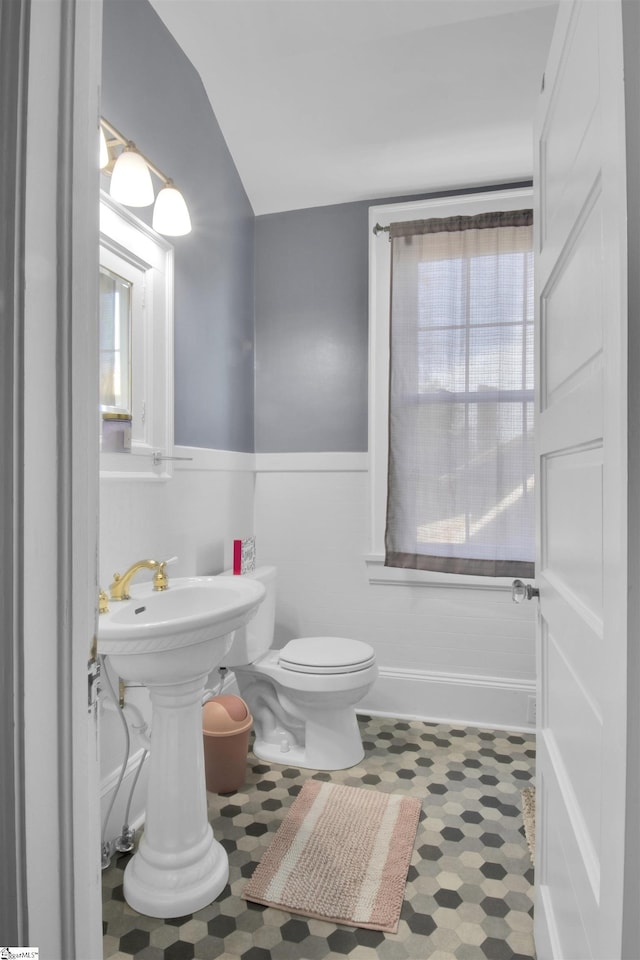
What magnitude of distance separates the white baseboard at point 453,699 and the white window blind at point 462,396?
0.53 meters

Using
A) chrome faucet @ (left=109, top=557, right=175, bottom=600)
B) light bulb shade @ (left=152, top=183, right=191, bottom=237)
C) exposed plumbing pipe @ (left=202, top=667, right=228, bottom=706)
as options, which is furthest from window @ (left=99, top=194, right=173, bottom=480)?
exposed plumbing pipe @ (left=202, top=667, right=228, bottom=706)

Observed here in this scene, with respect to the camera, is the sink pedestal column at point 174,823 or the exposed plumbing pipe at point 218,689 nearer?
the sink pedestal column at point 174,823

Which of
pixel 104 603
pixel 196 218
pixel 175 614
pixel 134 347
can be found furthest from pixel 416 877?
pixel 196 218

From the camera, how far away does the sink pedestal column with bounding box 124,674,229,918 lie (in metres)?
1.58

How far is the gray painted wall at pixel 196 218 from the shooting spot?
1.90 meters

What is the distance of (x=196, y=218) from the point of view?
2381 millimetres

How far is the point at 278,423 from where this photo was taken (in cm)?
299

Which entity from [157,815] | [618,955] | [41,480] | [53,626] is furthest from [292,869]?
[41,480]

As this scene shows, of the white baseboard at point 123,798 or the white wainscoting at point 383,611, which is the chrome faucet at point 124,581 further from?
the white wainscoting at point 383,611

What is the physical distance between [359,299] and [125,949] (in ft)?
8.39

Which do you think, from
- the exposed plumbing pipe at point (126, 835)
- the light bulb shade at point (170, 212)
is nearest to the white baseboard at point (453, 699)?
the exposed plumbing pipe at point (126, 835)

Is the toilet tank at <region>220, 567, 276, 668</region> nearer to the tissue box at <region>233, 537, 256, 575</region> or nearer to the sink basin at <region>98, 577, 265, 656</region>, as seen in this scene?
the tissue box at <region>233, 537, 256, 575</region>

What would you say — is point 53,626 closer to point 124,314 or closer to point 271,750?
point 124,314

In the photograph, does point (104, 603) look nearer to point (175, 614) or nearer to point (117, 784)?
point (175, 614)
